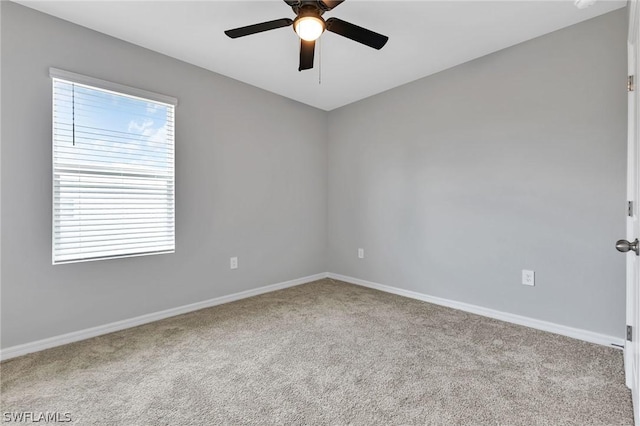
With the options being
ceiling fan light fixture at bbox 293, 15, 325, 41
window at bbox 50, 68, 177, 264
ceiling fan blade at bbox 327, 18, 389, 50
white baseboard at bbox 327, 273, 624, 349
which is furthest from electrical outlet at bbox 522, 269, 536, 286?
window at bbox 50, 68, 177, 264

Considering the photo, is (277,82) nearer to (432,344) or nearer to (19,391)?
(432,344)

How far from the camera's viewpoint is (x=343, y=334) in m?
2.48

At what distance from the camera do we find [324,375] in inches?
74.0

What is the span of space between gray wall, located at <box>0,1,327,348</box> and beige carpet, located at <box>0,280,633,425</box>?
0.35 meters

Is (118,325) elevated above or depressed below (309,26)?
below

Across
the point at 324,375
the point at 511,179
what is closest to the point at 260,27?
the point at 324,375

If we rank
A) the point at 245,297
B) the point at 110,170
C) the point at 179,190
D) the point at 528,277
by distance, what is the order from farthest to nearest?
the point at 245,297, the point at 179,190, the point at 528,277, the point at 110,170

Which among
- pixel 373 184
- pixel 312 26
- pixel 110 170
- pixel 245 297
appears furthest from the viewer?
pixel 373 184

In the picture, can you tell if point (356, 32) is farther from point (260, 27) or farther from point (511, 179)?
point (511, 179)

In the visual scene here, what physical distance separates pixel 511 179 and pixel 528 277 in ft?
2.81

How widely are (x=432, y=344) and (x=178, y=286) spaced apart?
2263 millimetres

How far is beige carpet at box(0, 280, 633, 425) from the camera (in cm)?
154

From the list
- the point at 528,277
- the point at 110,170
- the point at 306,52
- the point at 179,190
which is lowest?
the point at 528,277

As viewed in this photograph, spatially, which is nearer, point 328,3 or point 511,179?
point 328,3
